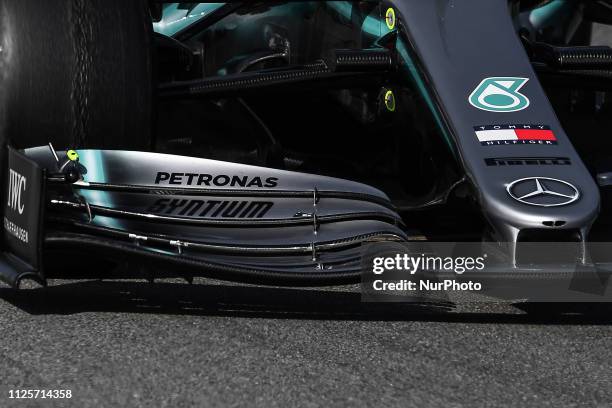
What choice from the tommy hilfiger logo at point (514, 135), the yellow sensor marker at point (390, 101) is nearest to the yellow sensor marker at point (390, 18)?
the yellow sensor marker at point (390, 101)

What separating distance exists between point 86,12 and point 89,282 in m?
0.99

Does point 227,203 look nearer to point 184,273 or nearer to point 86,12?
point 184,273

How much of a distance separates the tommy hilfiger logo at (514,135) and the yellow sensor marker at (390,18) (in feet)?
2.33

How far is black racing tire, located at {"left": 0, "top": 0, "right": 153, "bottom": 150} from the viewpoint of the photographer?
11.0ft

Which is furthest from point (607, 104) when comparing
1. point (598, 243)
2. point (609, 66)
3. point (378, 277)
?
point (378, 277)

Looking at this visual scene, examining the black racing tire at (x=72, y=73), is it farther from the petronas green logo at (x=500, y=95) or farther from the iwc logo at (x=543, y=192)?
the iwc logo at (x=543, y=192)

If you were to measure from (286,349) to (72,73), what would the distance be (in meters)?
1.11

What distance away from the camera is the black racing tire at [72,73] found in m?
3.36

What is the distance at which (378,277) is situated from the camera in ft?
10.5

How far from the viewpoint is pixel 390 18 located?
13.7ft

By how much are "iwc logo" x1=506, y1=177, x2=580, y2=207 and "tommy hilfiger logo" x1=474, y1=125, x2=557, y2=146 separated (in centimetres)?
20
